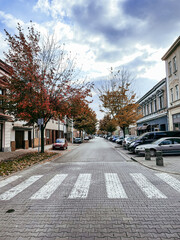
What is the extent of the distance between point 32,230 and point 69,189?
8.34 ft

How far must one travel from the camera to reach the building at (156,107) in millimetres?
26281

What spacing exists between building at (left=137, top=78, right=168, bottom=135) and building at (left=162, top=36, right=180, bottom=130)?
5.29 ft

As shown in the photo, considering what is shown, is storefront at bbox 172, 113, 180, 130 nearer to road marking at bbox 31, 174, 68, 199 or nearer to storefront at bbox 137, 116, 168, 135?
storefront at bbox 137, 116, 168, 135

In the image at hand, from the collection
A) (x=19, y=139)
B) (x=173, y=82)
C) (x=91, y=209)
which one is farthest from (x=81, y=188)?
(x=173, y=82)

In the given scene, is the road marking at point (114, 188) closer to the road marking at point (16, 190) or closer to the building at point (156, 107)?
the road marking at point (16, 190)

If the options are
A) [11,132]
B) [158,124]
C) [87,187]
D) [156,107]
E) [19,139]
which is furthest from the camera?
[156,107]

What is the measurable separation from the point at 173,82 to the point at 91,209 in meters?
22.3

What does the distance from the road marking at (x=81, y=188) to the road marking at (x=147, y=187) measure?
1.78 meters

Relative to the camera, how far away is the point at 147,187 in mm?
6043

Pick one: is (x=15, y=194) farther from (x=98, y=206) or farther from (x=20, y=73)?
(x=20, y=73)

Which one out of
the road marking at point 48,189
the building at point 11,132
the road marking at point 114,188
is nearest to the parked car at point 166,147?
the road marking at point 114,188

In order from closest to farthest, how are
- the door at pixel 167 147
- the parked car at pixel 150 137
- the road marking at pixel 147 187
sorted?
the road marking at pixel 147 187
the door at pixel 167 147
the parked car at pixel 150 137

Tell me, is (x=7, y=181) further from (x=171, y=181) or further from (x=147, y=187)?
(x=171, y=181)

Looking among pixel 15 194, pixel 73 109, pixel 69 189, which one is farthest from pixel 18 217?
pixel 73 109
